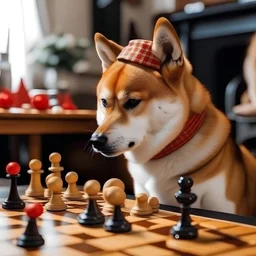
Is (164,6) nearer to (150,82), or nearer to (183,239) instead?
(150,82)

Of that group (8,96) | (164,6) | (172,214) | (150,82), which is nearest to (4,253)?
(172,214)

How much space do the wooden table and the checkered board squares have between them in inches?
54.1

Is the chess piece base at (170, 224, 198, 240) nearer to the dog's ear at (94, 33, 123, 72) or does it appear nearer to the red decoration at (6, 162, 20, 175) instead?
the red decoration at (6, 162, 20, 175)

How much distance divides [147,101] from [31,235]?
1.85ft

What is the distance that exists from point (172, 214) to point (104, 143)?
0.83 feet

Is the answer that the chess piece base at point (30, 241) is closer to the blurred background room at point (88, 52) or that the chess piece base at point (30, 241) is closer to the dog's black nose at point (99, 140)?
the dog's black nose at point (99, 140)

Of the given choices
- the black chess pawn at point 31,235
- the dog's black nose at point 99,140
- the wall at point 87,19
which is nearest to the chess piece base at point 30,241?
the black chess pawn at point 31,235

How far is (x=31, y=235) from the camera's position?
2.63 ft

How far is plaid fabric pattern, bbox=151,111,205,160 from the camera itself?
132 cm

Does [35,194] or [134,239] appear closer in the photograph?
[134,239]

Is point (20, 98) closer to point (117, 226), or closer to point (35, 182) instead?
point (35, 182)

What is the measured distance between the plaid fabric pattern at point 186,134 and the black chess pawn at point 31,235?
0.57m

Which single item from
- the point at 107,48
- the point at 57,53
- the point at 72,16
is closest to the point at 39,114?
the point at 57,53

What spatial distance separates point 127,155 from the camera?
1.39 metres
